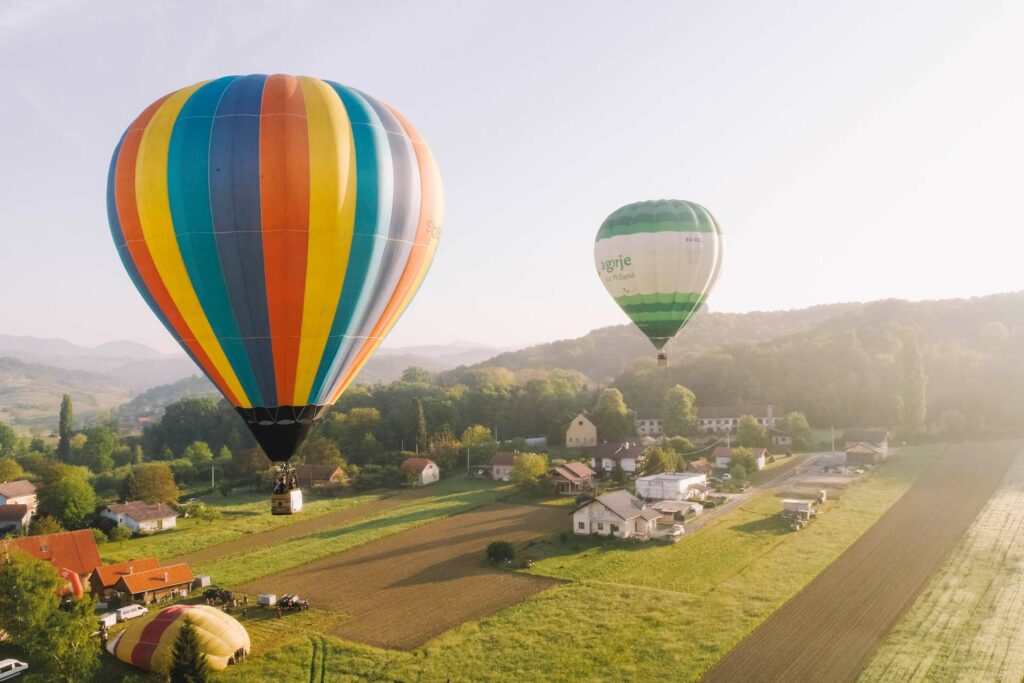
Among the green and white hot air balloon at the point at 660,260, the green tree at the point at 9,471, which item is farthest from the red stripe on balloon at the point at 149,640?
the green tree at the point at 9,471

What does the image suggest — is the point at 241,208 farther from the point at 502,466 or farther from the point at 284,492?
the point at 502,466

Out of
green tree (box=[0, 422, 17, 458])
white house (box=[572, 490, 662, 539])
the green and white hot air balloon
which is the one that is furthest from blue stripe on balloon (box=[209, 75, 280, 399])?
green tree (box=[0, 422, 17, 458])

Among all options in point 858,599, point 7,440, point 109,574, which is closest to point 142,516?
point 109,574

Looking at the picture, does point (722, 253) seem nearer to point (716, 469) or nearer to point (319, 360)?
point (319, 360)

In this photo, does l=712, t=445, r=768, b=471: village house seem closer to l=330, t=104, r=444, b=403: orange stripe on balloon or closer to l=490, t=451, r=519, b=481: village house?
l=490, t=451, r=519, b=481: village house

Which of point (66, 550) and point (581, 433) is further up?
point (66, 550)

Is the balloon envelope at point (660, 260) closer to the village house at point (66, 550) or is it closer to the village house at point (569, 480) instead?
the village house at point (569, 480)

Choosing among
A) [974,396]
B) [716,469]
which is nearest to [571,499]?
[716,469]
